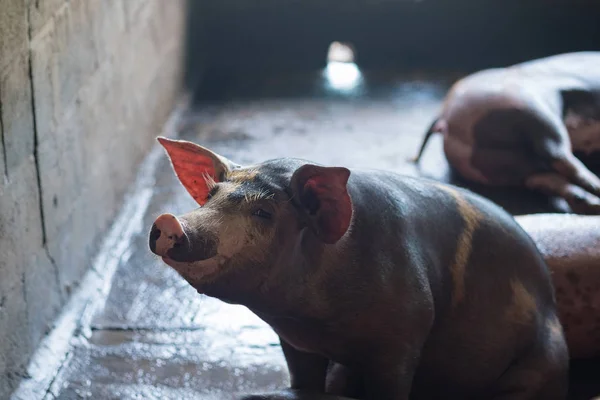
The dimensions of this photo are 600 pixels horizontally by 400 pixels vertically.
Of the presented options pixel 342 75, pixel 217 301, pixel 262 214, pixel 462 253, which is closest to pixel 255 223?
pixel 262 214

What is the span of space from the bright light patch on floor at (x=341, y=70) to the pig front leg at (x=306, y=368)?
3.73 metres

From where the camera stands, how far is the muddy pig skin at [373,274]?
1989 millimetres

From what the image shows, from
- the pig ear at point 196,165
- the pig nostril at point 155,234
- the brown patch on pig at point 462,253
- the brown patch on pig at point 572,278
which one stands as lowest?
the brown patch on pig at point 572,278

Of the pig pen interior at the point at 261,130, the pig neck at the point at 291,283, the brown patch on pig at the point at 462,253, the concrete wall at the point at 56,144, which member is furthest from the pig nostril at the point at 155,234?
the concrete wall at the point at 56,144

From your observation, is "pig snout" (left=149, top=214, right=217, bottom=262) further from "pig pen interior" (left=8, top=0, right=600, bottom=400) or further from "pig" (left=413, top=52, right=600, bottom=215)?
"pig" (left=413, top=52, right=600, bottom=215)

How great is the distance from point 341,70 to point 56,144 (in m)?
3.45

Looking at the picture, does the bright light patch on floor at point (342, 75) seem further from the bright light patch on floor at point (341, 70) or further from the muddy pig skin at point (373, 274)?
the muddy pig skin at point (373, 274)

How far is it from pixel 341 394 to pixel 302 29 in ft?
14.1

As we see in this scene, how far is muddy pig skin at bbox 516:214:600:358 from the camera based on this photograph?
2.85 metres

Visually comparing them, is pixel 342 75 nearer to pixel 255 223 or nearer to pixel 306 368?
pixel 306 368

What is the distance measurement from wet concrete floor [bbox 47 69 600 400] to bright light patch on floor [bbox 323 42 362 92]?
12 cm

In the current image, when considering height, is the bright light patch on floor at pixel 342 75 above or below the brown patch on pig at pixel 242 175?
below

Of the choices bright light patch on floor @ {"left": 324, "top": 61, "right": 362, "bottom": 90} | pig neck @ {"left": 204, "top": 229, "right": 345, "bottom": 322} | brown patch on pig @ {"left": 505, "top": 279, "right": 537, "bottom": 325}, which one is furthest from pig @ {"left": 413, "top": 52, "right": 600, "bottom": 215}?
pig neck @ {"left": 204, "top": 229, "right": 345, "bottom": 322}

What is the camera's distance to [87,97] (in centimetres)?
369
